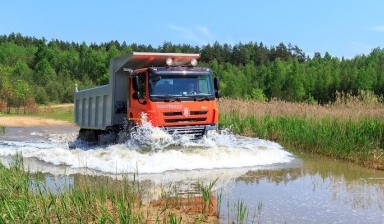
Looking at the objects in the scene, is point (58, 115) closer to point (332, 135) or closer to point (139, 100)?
point (139, 100)

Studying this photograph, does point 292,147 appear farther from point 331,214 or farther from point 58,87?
point 58,87

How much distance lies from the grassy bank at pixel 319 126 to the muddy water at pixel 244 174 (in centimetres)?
71

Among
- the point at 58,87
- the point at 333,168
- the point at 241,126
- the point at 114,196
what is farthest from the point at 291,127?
the point at 58,87

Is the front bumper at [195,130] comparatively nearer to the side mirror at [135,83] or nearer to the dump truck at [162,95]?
the dump truck at [162,95]

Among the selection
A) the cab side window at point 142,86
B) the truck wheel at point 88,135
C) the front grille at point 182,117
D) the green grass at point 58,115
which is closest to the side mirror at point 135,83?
the cab side window at point 142,86

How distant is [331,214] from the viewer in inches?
256

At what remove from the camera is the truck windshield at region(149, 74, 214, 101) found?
12.4m

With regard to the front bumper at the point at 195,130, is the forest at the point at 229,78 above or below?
above

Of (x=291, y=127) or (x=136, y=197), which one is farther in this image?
(x=291, y=127)

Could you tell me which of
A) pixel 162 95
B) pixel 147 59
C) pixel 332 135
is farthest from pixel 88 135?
pixel 332 135

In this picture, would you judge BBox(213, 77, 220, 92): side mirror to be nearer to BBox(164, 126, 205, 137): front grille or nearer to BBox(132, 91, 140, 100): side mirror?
BBox(164, 126, 205, 137): front grille

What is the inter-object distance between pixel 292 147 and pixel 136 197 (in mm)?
9790

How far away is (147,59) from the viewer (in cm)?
1362

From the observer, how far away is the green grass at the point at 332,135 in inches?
503
